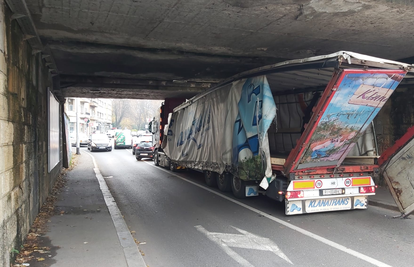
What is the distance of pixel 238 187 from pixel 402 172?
13.2ft

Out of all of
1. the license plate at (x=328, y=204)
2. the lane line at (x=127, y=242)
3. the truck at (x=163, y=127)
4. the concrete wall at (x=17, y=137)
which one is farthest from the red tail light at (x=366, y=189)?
the truck at (x=163, y=127)

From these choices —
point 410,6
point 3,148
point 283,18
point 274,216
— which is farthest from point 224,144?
point 3,148

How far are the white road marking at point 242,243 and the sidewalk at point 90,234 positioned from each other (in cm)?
141

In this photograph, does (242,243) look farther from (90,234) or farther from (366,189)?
(366,189)

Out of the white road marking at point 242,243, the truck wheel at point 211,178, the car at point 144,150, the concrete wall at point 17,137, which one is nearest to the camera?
the concrete wall at point 17,137

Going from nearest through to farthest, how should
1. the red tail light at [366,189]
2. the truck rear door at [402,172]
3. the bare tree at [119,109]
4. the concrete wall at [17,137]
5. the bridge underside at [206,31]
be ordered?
the concrete wall at [17,137] < the bridge underside at [206,31] < the truck rear door at [402,172] < the red tail light at [366,189] < the bare tree at [119,109]

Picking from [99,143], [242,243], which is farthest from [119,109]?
[242,243]

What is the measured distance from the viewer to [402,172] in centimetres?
685

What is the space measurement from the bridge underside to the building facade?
158ft

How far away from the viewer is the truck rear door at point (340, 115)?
221 inches

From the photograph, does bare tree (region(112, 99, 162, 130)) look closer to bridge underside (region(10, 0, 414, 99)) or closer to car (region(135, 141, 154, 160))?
car (region(135, 141, 154, 160))

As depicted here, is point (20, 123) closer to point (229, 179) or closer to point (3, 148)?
point (3, 148)

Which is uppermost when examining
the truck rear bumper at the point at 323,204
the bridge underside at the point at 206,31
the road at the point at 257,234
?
the bridge underside at the point at 206,31

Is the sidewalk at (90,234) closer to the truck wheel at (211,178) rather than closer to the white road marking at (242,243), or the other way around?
the white road marking at (242,243)
